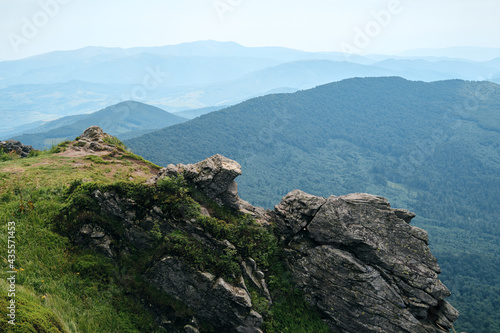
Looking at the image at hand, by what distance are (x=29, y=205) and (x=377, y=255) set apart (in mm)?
22407

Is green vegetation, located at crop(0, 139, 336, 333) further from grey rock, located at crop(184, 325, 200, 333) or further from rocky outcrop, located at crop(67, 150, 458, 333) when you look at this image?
grey rock, located at crop(184, 325, 200, 333)

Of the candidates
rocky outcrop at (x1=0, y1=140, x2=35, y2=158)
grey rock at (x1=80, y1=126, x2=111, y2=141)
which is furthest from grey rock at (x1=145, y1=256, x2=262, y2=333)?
rocky outcrop at (x1=0, y1=140, x2=35, y2=158)

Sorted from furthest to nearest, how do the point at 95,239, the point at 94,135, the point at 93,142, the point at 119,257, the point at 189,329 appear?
the point at 94,135, the point at 93,142, the point at 95,239, the point at 119,257, the point at 189,329

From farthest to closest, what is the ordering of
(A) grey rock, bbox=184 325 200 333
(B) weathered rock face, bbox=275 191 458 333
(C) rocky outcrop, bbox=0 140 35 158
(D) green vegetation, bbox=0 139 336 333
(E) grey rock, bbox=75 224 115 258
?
(C) rocky outcrop, bbox=0 140 35 158
(B) weathered rock face, bbox=275 191 458 333
(E) grey rock, bbox=75 224 115 258
(A) grey rock, bbox=184 325 200 333
(D) green vegetation, bbox=0 139 336 333

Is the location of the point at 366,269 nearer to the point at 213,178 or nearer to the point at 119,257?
the point at 213,178

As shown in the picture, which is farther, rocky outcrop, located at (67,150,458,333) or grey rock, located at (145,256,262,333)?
rocky outcrop, located at (67,150,458,333)

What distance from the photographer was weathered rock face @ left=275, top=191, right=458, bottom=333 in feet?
57.2

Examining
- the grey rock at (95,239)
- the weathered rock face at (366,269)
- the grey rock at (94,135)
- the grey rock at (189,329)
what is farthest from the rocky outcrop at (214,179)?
the grey rock at (94,135)

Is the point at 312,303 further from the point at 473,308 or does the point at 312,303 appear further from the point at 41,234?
the point at 473,308

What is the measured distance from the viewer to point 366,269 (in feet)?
59.2

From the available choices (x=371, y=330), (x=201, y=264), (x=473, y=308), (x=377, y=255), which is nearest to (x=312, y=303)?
(x=371, y=330)

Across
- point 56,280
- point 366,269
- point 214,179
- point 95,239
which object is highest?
point 214,179

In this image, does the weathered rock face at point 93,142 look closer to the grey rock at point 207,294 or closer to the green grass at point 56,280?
the green grass at point 56,280

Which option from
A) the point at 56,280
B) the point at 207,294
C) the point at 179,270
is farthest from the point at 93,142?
the point at 207,294
